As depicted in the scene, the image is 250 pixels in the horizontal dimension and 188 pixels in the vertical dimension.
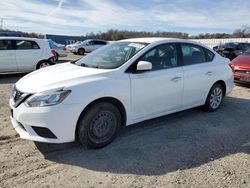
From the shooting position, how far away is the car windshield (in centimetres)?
426

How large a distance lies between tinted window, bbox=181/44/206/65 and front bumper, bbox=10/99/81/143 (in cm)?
255

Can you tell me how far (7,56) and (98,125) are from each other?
7.42 metres

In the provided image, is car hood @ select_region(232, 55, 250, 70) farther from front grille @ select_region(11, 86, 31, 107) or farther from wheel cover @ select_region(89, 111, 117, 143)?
front grille @ select_region(11, 86, 31, 107)

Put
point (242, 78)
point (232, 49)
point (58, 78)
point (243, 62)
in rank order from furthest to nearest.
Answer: point (232, 49)
point (243, 62)
point (242, 78)
point (58, 78)

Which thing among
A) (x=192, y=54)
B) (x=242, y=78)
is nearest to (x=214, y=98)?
(x=192, y=54)

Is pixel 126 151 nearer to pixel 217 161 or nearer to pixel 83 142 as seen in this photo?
pixel 83 142

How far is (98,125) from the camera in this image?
383 cm

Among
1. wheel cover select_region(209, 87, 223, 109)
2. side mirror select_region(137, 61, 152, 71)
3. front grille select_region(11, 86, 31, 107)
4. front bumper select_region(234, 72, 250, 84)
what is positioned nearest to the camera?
front grille select_region(11, 86, 31, 107)

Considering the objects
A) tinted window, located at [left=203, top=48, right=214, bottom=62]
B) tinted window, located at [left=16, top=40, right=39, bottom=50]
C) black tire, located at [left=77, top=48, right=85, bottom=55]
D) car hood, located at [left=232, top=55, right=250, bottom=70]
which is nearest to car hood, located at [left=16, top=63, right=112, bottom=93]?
tinted window, located at [left=203, top=48, right=214, bottom=62]

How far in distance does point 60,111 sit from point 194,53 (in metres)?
3.18

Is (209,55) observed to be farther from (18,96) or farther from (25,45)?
(25,45)

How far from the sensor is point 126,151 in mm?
3857

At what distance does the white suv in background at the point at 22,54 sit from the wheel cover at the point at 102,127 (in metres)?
7.37

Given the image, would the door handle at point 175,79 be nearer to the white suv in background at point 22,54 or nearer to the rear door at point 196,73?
the rear door at point 196,73
